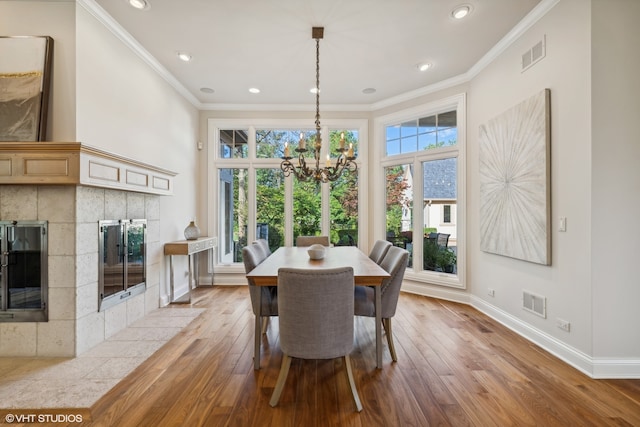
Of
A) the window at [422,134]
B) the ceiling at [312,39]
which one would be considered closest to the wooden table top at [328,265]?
the window at [422,134]

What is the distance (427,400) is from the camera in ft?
6.45

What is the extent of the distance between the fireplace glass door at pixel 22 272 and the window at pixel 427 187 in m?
4.34

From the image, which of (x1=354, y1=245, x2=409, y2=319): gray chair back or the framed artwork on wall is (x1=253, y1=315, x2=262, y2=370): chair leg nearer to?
(x1=354, y1=245, x2=409, y2=319): gray chair back

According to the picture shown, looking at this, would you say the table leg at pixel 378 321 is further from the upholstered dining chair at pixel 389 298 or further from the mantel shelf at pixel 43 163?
the mantel shelf at pixel 43 163

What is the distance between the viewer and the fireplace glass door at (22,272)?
2.50 metres

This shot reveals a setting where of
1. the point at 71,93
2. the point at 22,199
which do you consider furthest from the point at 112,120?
the point at 22,199

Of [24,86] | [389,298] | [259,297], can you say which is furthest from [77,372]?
[389,298]

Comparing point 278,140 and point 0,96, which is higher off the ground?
point 278,140

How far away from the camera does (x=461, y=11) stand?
2.79 m

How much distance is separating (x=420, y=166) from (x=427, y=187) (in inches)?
13.7

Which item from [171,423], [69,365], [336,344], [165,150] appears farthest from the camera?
[165,150]

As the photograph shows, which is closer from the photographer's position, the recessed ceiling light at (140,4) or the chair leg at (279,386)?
the chair leg at (279,386)

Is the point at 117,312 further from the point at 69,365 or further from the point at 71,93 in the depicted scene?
the point at 71,93

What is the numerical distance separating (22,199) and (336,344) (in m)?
2.87
